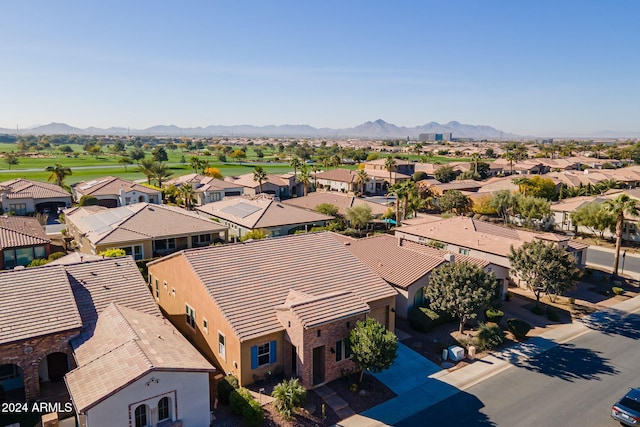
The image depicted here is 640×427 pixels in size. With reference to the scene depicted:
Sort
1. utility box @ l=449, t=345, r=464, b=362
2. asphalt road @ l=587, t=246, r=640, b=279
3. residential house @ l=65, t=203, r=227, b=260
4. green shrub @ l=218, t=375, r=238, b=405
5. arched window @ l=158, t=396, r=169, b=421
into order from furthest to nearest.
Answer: asphalt road @ l=587, t=246, r=640, b=279, residential house @ l=65, t=203, r=227, b=260, utility box @ l=449, t=345, r=464, b=362, green shrub @ l=218, t=375, r=238, b=405, arched window @ l=158, t=396, r=169, b=421

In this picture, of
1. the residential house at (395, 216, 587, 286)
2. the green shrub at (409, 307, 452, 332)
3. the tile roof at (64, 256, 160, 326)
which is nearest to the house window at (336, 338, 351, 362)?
the green shrub at (409, 307, 452, 332)

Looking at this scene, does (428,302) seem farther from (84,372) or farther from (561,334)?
(84,372)

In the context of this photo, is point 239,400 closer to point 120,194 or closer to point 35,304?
point 35,304

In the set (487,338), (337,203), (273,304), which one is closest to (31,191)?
(337,203)

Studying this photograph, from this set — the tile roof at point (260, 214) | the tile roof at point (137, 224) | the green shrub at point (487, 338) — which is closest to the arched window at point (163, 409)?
the green shrub at point (487, 338)

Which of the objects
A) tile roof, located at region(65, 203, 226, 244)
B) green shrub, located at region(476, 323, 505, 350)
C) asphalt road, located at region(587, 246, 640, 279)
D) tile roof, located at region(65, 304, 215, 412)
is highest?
tile roof, located at region(65, 203, 226, 244)

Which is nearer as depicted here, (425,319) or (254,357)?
(254,357)

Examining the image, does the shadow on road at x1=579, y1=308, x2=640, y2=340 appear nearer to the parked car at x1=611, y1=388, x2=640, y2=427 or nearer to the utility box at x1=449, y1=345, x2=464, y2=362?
the parked car at x1=611, y1=388, x2=640, y2=427
